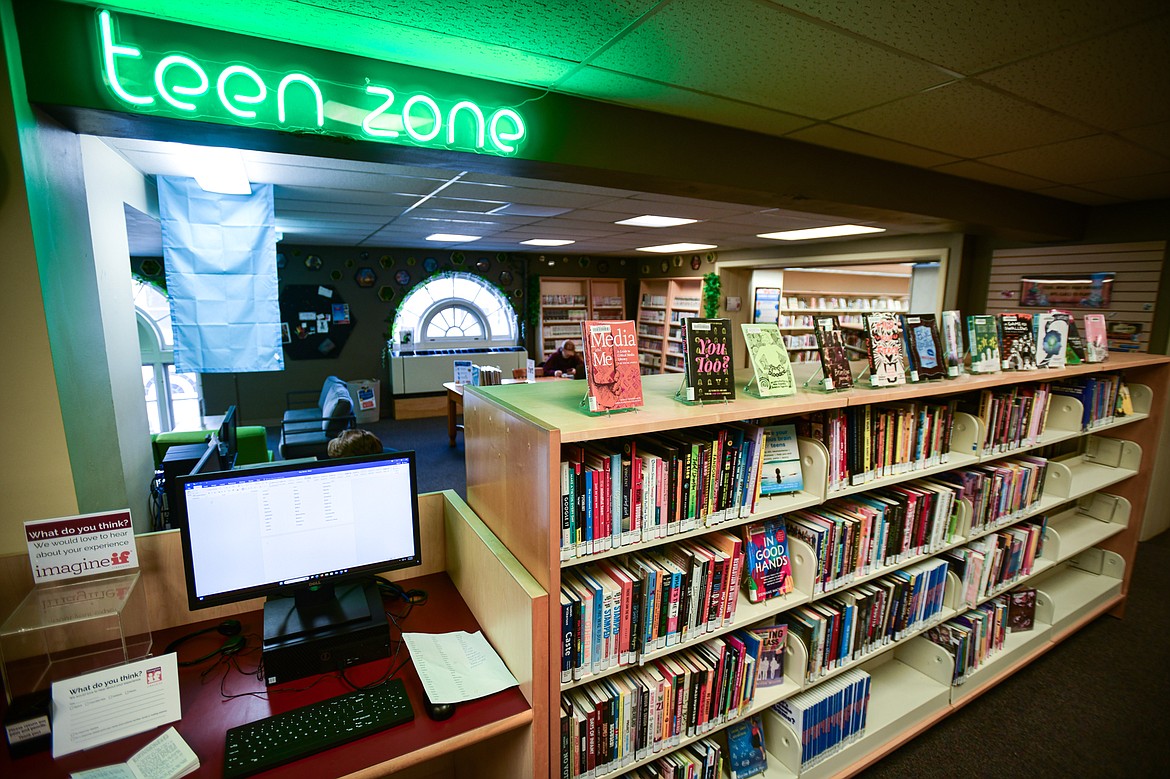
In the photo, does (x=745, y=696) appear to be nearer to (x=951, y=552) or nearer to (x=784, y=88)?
(x=951, y=552)

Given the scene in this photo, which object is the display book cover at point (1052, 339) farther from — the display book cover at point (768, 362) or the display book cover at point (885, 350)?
the display book cover at point (768, 362)

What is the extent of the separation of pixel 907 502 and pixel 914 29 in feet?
5.54

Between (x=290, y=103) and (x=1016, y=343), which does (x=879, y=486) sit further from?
(x=290, y=103)

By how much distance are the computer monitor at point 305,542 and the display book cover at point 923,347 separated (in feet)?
6.55

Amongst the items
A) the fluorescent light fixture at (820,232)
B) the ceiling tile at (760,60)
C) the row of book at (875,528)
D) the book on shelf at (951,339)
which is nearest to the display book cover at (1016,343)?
the book on shelf at (951,339)

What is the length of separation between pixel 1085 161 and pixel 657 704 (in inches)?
137

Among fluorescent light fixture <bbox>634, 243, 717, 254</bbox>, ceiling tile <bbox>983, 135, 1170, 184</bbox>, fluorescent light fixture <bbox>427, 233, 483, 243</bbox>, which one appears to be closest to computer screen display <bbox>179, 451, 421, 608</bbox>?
ceiling tile <bbox>983, 135, 1170, 184</bbox>

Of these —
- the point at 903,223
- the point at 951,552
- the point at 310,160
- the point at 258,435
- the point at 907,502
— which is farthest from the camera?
→ the point at 258,435

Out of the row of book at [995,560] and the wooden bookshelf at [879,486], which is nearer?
the wooden bookshelf at [879,486]

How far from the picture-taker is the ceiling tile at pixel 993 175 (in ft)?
9.98

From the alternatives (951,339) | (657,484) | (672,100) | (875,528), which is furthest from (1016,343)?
(657,484)

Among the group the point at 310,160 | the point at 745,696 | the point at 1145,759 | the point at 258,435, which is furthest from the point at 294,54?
the point at 1145,759

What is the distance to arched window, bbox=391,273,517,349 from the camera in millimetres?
8586

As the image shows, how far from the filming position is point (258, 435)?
474 cm
